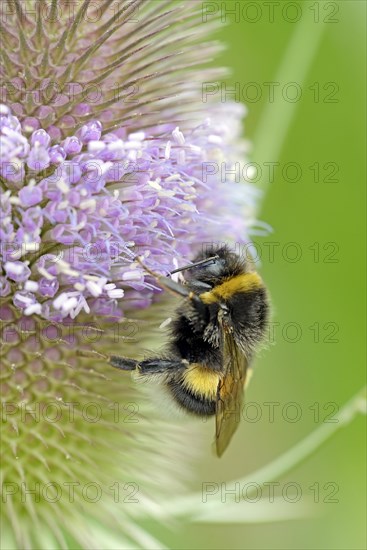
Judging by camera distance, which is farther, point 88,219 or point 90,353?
point 90,353

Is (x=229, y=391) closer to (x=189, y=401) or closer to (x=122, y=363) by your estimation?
(x=189, y=401)

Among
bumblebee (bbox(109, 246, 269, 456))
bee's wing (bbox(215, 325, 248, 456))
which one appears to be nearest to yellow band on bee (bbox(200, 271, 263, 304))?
bumblebee (bbox(109, 246, 269, 456))

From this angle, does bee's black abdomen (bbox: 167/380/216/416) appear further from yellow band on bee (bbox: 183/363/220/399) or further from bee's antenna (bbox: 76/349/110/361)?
bee's antenna (bbox: 76/349/110/361)

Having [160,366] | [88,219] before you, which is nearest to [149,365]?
[160,366]

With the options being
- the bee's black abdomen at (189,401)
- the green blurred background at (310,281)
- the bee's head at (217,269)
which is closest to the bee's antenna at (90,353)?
the bee's black abdomen at (189,401)

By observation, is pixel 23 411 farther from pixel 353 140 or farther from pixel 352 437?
pixel 353 140

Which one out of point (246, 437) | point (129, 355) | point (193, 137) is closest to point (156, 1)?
point (193, 137)
